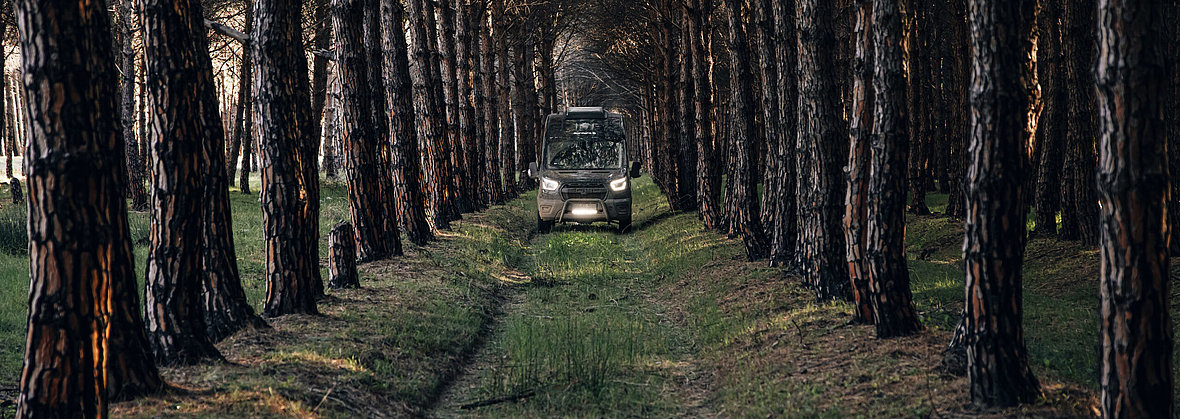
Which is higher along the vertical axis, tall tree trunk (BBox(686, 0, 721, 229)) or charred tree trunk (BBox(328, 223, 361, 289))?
tall tree trunk (BBox(686, 0, 721, 229))

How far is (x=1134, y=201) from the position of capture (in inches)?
183

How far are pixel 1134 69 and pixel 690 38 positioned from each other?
16.5m

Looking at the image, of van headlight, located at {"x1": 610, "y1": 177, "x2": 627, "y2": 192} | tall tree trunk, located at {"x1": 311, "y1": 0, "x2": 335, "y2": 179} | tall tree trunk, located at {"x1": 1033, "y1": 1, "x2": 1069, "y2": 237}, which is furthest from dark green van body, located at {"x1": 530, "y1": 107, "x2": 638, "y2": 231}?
tall tree trunk, located at {"x1": 1033, "y1": 1, "x2": 1069, "y2": 237}

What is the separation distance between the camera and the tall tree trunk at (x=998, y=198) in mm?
6027

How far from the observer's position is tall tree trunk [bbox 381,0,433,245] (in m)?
16.2

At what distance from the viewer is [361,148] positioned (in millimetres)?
12656

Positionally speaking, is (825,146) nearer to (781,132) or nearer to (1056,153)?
(781,132)

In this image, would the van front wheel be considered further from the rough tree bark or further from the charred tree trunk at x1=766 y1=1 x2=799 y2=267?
the charred tree trunk at x1=766 y1=1 x2=799 y2=267

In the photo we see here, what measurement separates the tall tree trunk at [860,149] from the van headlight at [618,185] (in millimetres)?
12386

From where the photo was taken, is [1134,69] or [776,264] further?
[776,264]

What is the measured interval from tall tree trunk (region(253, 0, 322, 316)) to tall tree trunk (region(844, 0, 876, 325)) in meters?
5.09

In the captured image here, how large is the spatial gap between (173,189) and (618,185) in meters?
14.5

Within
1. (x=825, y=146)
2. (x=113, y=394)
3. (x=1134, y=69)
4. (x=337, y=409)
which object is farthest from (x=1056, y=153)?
(x=113, y=394)

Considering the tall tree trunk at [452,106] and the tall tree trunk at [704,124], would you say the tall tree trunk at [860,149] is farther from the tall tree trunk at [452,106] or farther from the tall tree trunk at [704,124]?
the tall tree trunk at [452,106]
